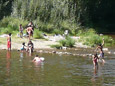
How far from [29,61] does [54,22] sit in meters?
20.5

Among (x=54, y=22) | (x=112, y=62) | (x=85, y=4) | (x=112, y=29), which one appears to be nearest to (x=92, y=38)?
(x=54, y=22)

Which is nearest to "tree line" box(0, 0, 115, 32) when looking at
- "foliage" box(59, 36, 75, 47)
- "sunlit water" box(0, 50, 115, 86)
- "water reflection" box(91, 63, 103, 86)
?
"foliage" box(59, 36, 75, 47)

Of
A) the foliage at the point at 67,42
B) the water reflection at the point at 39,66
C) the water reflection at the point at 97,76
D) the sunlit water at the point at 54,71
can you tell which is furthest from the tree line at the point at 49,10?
the water reflection at the point at 97,76

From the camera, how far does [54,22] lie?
48.7 m

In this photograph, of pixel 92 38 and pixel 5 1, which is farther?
pixel 5 1

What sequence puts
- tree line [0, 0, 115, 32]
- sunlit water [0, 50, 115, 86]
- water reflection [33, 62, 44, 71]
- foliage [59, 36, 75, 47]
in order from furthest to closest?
tree line [0, 0, 115, 32] < foliage [59, 36, 75, 47] < water reflection [33, 62, 44, 71] < sunlit water [0, 50, 115, 86]

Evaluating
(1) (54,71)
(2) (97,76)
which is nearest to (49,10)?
(1) (54,71)

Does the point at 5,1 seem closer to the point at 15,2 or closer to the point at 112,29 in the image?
the point at 15,2

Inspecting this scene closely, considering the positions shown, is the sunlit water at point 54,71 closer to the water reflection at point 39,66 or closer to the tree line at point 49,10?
the water reflection at point 39,66

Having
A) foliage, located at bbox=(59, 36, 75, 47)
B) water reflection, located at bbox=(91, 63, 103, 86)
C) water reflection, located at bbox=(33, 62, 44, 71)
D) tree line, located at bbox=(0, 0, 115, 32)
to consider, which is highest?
tree line, located at bbox=(0, 0, 115, 32)

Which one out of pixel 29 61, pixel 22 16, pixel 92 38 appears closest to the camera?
pixel 29 61

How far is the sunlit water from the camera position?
21.0 metres

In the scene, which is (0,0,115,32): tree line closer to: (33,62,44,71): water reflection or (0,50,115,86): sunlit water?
(0,50,115,86): sunlit water

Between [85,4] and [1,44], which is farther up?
[85,4]
